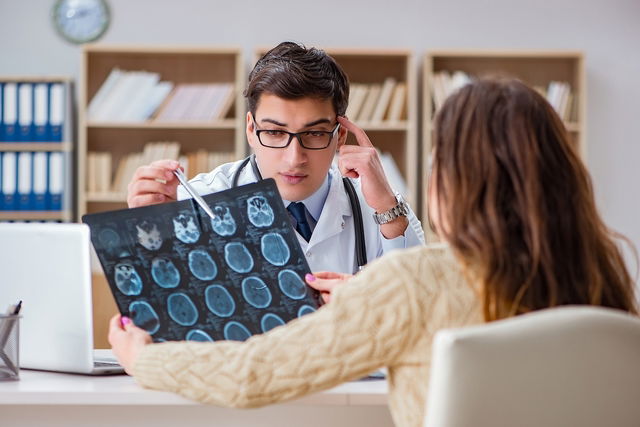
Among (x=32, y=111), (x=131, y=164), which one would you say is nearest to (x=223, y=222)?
(x=131, y=164)

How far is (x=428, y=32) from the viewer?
4.43m

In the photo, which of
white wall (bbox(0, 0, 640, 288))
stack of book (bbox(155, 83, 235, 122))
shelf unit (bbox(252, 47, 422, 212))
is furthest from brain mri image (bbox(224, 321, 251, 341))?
white wall (bbox(0, 0, 640, 288))

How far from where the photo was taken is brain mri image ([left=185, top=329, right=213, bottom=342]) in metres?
1.34

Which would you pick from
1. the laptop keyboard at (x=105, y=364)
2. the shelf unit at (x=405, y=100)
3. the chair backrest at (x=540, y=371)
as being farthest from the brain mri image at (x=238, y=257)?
the shelf unit at (x=405, y=100)

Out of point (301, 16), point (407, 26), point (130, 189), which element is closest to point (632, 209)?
point (407, 26)

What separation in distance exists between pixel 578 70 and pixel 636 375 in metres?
3.63

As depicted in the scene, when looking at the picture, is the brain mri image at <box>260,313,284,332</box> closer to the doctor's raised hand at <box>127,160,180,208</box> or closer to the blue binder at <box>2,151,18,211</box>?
the doctor's raised hand at <box>127,160,180,208</box>

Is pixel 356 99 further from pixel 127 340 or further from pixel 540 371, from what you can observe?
pixel 540 371

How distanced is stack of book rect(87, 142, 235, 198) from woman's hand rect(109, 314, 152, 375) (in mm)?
2888

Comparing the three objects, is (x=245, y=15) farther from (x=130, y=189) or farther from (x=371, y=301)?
(x=371, y=301)

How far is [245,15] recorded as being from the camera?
173 inches

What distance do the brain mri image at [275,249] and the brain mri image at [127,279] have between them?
0.67ft

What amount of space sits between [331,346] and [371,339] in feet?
0.17

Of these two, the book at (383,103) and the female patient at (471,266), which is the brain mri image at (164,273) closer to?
the female patient at (471,266)
